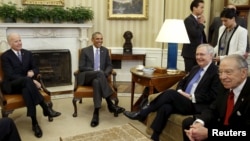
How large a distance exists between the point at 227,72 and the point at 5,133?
188 cm

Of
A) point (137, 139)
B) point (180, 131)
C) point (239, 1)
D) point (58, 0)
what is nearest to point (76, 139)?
point (137, 139)

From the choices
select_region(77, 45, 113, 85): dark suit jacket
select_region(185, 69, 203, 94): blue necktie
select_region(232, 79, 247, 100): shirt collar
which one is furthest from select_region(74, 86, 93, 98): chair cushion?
select_region(232, 79, 247, 100): shirt collar

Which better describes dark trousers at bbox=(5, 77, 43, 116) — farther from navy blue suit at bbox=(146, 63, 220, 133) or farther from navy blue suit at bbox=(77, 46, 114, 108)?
navy blue suit at bbox=(146, 63, 220, 133)

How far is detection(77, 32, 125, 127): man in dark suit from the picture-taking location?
3.60m

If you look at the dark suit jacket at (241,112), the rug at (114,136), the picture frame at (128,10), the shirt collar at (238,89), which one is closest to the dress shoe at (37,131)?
the rug at (114,136)

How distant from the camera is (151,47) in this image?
5.87 meters

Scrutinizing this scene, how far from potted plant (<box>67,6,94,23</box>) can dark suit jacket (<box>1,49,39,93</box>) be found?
5.80ft

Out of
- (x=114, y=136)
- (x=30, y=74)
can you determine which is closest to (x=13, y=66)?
(x=30, y=74)

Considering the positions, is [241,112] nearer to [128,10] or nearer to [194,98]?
[194,98]

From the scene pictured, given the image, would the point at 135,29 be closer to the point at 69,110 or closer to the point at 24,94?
the point at 69,110

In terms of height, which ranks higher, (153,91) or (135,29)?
(135,29)

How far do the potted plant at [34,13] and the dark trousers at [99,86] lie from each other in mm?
1876

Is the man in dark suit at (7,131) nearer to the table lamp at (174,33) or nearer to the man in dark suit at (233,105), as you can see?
the man in dark suit at (233,105)

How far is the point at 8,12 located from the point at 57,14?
0.86 meters
